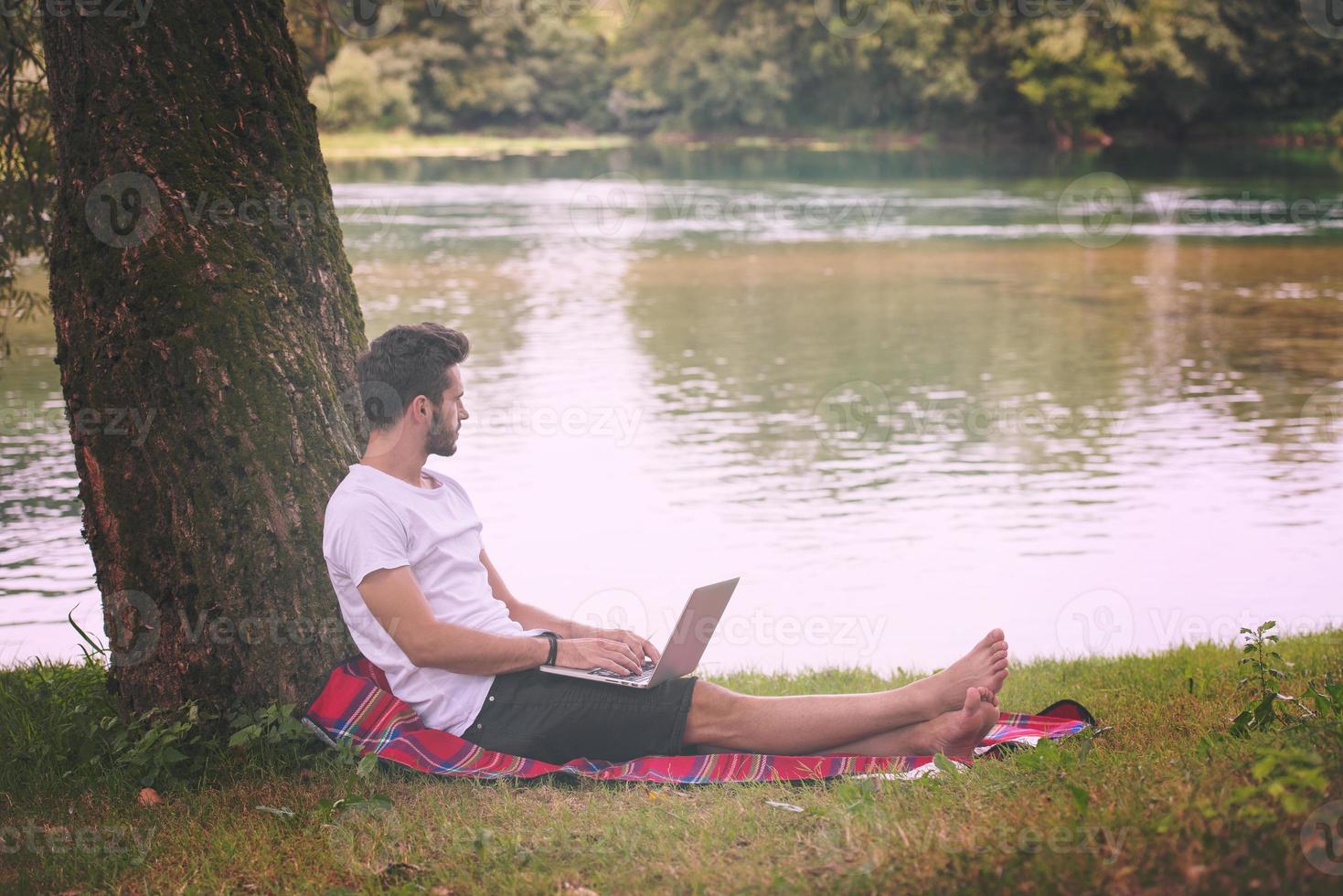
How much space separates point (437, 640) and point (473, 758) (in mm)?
449

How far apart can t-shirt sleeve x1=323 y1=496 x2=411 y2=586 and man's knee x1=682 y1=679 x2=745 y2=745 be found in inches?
40.9

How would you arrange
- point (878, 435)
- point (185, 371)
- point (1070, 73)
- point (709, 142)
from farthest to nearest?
point (709, 142), point (1070, 73), point (878, 435), point (185, 371)

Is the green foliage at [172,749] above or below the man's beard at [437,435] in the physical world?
below

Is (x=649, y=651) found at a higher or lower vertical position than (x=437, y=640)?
lower

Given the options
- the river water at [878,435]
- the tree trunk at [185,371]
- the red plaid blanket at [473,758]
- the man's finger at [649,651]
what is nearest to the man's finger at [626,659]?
the man's finger at [649,651]

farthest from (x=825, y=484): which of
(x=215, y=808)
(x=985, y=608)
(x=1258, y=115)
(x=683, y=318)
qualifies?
(x=1258, y=115)

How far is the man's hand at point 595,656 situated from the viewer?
443 cm

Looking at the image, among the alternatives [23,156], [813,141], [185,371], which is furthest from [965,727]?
[813,141]

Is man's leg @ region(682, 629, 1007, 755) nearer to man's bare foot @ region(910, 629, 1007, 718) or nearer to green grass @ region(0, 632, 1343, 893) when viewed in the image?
man's bare foot @ region(910, 629, 1007, 718)

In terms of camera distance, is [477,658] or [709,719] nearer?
[477,658]

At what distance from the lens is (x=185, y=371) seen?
15.2 feet

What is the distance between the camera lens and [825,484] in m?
10.7

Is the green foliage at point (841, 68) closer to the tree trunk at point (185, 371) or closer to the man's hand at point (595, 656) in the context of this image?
the tree trunk at point (185, 371)

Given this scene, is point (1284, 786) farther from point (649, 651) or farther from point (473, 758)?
point (473, 758)
